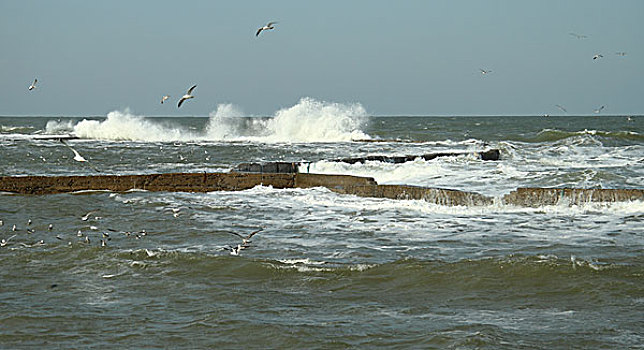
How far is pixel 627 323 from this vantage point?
224 inches

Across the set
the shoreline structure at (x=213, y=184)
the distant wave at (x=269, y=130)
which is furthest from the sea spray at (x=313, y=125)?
the shoreline structure at (x=213, y=184)

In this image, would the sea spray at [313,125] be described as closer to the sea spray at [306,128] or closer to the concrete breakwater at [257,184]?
the sea spray at [306,128]

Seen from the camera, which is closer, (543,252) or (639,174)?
(543,252)

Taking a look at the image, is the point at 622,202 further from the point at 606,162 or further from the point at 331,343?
the point at 606,162

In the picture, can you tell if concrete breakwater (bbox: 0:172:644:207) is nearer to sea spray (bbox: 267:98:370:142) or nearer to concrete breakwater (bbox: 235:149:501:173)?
concrete breakwater (bbox: 235:149:501:173)

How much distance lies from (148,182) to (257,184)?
2003mm

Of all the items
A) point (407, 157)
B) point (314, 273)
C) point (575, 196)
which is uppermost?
point (407, 157)

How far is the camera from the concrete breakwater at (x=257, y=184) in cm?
1189

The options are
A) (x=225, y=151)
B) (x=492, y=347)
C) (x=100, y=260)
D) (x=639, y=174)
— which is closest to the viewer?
(x=492, y=347)

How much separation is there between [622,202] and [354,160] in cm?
889

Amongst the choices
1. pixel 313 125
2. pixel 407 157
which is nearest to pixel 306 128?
pixel 313 125

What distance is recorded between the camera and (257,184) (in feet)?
49.4

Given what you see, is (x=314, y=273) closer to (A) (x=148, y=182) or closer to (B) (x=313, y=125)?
(A) (x=148, y=182)

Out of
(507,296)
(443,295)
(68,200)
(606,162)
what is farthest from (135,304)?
(606,162)
